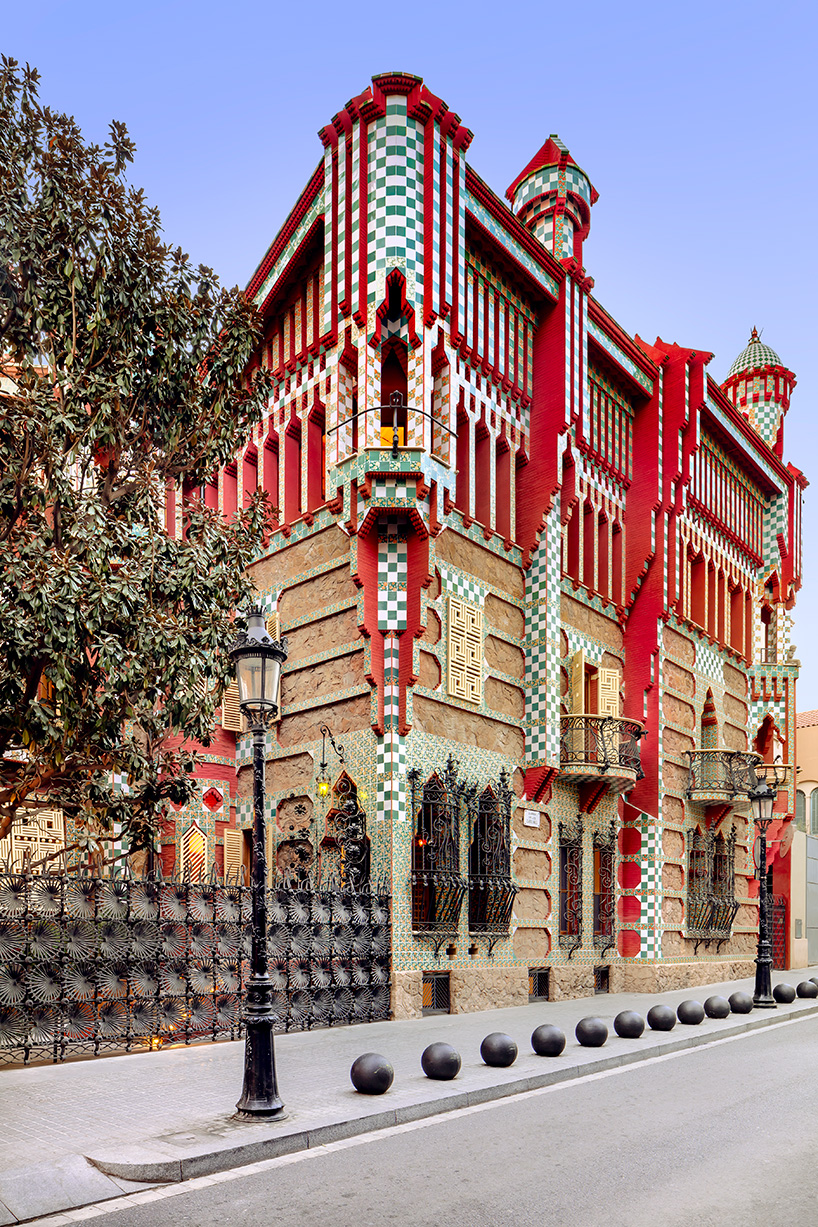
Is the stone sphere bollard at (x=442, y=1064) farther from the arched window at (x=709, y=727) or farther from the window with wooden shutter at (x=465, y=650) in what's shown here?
the arched window at (x=709, y=727)

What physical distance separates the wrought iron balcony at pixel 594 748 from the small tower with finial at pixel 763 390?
15.7 m

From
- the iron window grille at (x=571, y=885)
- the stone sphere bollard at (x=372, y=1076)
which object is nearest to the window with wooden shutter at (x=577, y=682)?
the iron window grille at (x=571, y=885)

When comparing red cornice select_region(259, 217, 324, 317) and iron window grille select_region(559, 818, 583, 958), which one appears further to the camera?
iron window grille select_region(559, 818, 583, 958)

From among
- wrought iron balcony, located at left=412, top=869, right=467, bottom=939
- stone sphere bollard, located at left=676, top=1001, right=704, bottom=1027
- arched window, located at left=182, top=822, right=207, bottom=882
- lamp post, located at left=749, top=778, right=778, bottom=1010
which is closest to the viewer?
stone sphere bollard, located at left=676, top=1001, right=704, bottom=1027

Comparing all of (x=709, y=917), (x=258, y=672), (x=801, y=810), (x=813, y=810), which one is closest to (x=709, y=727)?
(x=709, y=917)

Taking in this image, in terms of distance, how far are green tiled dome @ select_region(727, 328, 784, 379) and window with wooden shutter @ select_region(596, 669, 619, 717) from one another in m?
15.2

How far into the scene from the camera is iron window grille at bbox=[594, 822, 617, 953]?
22.5 m

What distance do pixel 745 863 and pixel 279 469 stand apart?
18.0 metres

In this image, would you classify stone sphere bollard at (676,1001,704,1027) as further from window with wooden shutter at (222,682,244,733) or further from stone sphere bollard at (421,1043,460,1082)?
window with wooden shutter at (222,682,244,733)

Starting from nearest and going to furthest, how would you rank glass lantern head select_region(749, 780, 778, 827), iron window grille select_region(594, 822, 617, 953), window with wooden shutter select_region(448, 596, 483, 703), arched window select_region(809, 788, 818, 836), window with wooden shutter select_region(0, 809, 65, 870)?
window with wooden shutter select_region(448, 596, 483, 703)
window with wooden shutter select_region(0, 809, 65, 870)
glass lantern head select_region(749, 780, 778, 827)
iron window grille select_region(594, 822, 617, 953)
arched window select_region(809, 788, 818, 836)

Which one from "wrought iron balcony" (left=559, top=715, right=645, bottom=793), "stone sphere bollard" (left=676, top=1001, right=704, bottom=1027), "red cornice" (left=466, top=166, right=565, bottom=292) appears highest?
"red cornice" (left=466, top=166, right=565, bottom=292)

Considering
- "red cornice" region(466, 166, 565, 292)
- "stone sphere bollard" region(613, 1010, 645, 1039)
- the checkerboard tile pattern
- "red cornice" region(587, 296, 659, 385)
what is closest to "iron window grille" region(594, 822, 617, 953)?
the checkerboard tile pattern

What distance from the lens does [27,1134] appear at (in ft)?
25.9

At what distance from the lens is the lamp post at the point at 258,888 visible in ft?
27.9
